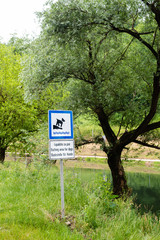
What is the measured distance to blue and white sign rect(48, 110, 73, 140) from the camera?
17.5 feet

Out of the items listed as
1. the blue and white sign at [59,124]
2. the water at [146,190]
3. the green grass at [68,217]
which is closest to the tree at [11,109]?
the water at [146,190]

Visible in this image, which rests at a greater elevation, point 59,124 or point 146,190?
point 59,124

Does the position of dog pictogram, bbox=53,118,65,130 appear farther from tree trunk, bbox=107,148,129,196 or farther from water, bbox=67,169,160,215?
tree trunk, bbox=107,148,129,196

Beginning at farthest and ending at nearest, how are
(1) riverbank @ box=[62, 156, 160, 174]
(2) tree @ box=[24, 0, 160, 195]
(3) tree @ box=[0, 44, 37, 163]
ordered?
1. (1) riverbank @ box=[62, 156, 160, 174]
2. (3) tree @ box=[0, 44, 37, 163]
3. (2) tree @ box=[24, 0, 160, 195]

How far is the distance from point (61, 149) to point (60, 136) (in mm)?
261

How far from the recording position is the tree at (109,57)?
9328mm

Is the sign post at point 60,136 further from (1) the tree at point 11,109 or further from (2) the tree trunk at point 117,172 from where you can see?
(1) the tree at point 11,109

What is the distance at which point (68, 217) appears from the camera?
17.5 ft

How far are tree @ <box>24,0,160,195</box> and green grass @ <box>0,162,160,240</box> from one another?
17.1 ft

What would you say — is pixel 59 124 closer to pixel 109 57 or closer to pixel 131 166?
A: pixel 109 57

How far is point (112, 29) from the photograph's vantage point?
32.2 feet

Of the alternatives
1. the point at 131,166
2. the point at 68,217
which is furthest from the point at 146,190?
the point at 68,217

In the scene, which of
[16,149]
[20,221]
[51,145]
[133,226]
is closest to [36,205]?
[20,221]

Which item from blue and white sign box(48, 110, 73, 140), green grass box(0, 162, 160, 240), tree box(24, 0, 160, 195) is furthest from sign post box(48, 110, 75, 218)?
tree box(24, 0, 160, 195)
